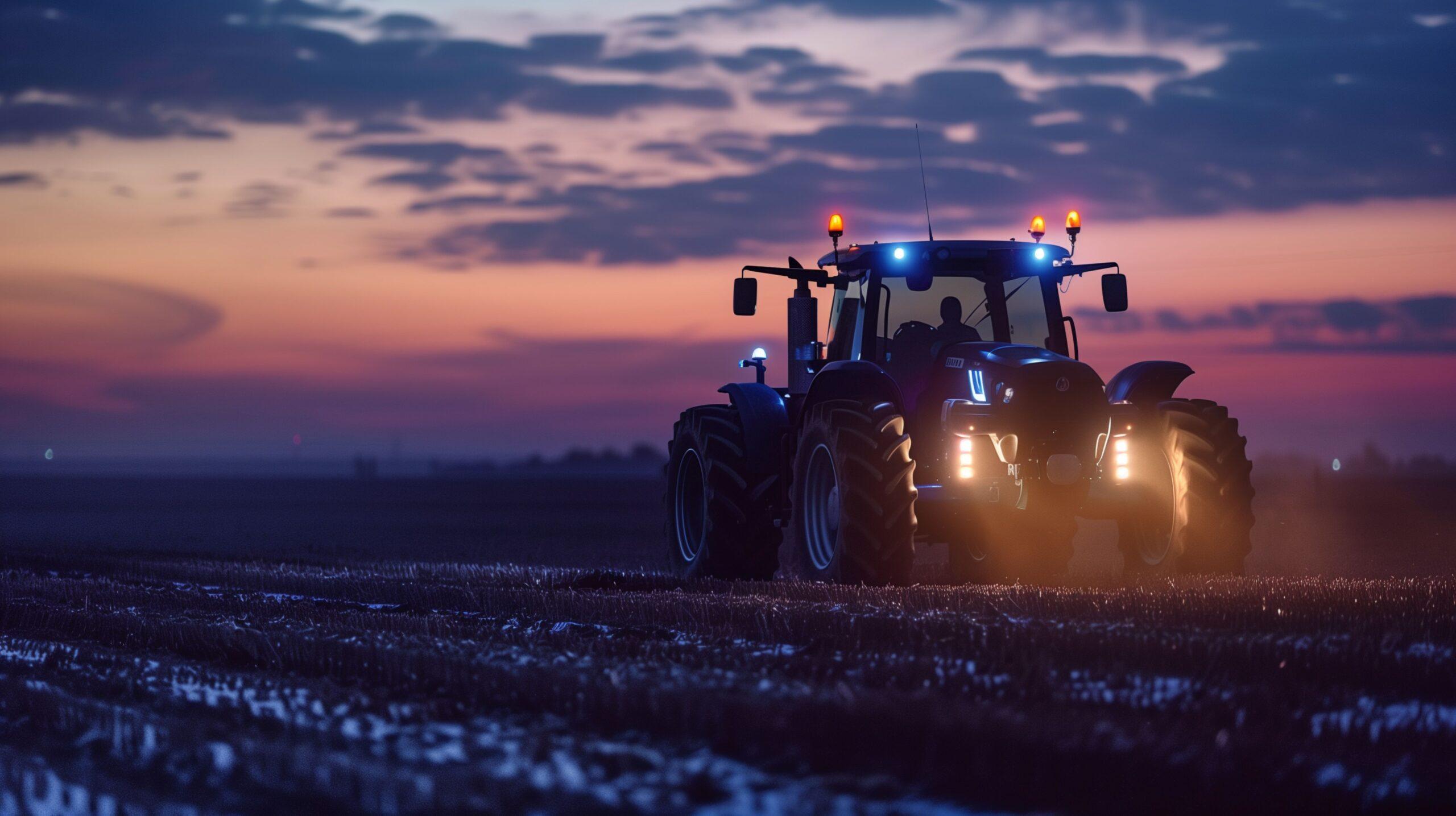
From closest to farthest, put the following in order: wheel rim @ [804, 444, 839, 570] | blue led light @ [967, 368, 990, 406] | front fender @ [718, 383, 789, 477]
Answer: blue led light @ [967, 368, 990, 406]
wheel rim @ [804, 444, 839, 570]
front fender @ [718, 383, 789, 477]

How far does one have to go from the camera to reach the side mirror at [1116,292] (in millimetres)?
11867

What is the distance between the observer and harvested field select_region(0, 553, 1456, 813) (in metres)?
4.24

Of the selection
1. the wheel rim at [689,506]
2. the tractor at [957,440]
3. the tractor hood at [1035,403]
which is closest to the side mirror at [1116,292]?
the tractor at [957,440]

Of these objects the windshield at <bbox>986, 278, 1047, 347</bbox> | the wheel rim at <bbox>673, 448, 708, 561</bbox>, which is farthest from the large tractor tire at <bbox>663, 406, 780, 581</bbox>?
the windshield at <bbox>986, 278, 1047, 347</bbox>

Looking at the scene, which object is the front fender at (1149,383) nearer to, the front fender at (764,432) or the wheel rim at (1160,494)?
the wheel rim at (1160,494)

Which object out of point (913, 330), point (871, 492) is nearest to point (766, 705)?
point (871, 492)

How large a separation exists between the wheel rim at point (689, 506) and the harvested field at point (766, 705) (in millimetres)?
4186

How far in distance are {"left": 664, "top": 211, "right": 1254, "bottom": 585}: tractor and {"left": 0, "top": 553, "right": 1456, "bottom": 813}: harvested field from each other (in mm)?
1125

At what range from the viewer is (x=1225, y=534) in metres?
11.1

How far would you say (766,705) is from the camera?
16.8 feet

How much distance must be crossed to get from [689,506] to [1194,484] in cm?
477

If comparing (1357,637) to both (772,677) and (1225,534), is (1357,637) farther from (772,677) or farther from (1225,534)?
(1225,534)

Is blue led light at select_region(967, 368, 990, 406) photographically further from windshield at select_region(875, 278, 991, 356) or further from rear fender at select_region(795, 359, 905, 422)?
windshield at select_region(875, 278, 991, 356)

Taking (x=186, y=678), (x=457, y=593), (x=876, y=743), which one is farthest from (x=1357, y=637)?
(x=457, y=593)
